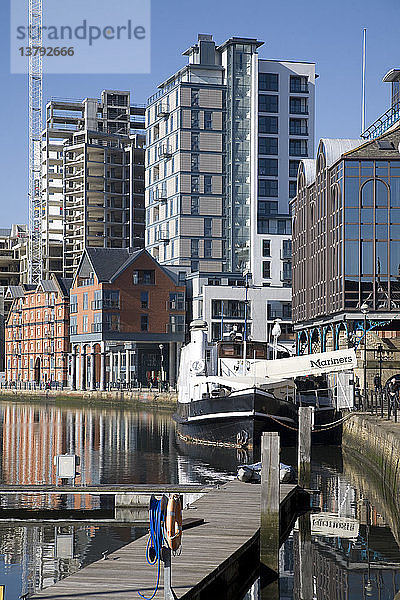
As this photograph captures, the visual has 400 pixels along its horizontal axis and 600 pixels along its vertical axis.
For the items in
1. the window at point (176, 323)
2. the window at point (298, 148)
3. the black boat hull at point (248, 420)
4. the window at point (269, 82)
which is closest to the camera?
the black boat hull at point (248, 420)

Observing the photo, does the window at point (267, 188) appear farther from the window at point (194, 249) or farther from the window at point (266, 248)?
the window at point (194, 249)

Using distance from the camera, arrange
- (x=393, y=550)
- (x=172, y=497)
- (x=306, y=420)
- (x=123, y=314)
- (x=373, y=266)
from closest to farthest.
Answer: (x=172, y=497) < (x=393, y=550) < (x=306, y=420) < (x=373, y=266) < (x=123, y=314)

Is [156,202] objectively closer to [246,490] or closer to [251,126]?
[251,126]

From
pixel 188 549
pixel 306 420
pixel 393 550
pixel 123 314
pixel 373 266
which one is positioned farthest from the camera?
pixel 123 314

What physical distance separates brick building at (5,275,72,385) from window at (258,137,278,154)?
33.3m

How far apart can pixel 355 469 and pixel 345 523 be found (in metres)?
13.9

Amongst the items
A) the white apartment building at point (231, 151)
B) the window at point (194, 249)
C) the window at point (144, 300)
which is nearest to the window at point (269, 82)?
the white apartment building at point (231, 151)

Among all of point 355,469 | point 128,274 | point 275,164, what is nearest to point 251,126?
point 275,164

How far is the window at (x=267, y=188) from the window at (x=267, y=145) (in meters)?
4.01

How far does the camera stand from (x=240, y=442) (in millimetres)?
52188

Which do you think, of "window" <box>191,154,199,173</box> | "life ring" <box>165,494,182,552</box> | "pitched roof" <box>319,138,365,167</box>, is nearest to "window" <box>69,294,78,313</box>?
"window" <box>191,154,199,173</box>

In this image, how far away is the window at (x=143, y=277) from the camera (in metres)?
125

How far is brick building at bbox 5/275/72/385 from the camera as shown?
14325 cm

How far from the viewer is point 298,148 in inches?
5625
